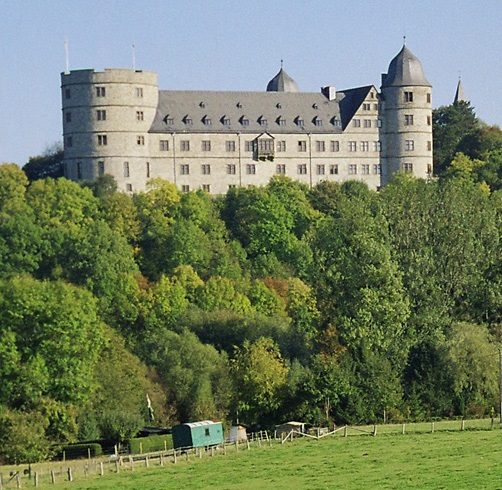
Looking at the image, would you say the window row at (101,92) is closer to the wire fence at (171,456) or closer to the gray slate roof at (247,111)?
the gray slate roof at (247,111)

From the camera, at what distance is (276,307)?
85.1 m

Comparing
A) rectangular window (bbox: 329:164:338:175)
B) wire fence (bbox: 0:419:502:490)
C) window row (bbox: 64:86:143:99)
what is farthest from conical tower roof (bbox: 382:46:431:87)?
wire fence (bbox: 0:419:502:490)

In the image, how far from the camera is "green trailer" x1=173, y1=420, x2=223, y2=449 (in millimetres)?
54906

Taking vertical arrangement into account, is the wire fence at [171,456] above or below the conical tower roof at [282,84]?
below

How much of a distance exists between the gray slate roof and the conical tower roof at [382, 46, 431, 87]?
3.03 m

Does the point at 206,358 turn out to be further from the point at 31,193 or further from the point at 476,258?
the point at 31,193

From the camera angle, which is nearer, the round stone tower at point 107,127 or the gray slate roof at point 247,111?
the round stone tower at point 107,127

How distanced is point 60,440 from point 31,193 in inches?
1930

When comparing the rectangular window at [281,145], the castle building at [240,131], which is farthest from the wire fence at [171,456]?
the rectangular window at [281,145]

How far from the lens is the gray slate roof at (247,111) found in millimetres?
112188

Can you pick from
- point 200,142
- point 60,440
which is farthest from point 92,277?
point 60,440

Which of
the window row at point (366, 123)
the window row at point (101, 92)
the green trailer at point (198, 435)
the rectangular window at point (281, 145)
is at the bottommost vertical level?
the green trailer at point (198, 435)

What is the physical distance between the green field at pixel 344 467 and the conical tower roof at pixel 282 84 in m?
75.5

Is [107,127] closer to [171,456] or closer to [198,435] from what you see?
→ [198,435]
